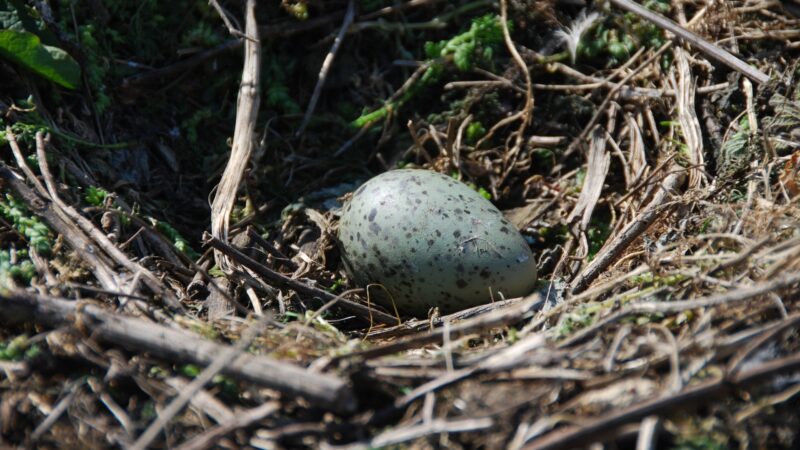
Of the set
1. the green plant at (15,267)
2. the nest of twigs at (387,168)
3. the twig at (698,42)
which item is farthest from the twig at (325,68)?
the green plant at (15,267)

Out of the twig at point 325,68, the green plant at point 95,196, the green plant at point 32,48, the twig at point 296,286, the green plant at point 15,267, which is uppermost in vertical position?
the green plant at point 32,48

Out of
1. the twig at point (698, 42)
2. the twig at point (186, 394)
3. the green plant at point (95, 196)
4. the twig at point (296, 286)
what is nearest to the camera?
the twig at point (186, 394)

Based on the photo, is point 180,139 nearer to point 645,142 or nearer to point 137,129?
point 137,129

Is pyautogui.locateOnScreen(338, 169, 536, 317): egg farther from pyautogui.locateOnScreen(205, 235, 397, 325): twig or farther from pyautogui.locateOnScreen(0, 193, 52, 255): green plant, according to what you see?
pyautogui.locateOnScreen(0, 193, 52, 255): green plant

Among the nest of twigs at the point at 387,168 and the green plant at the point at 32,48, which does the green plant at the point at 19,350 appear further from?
the green plant at the point at 32,48

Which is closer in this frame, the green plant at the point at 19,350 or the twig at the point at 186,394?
the twig at the point at 186,394

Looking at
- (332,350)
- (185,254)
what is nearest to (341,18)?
(185,254)

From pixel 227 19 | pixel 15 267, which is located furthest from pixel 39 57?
pixel 15 267
